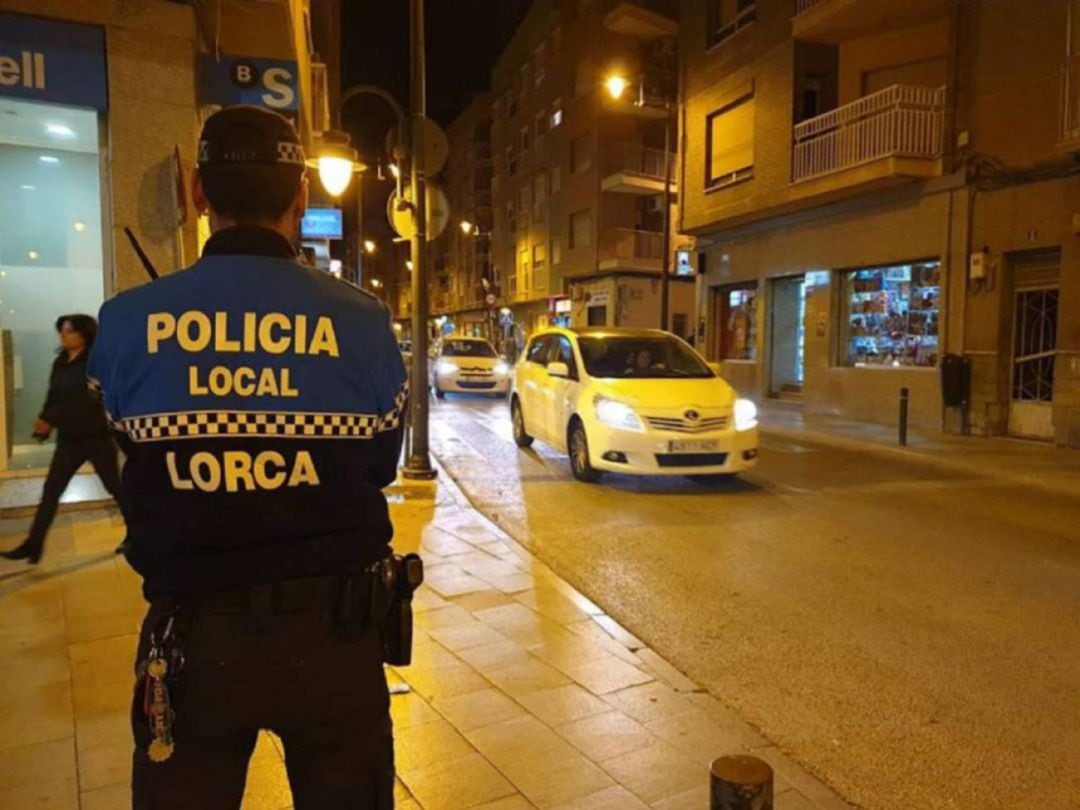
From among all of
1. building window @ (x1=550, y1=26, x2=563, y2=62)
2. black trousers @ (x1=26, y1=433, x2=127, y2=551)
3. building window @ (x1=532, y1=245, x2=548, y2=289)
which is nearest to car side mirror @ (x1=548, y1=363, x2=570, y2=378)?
black trousers @ (x1=26, y1=433, x2=127, y2=551)

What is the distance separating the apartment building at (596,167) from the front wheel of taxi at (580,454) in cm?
1933

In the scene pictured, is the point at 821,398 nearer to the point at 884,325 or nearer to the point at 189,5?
the point at 884,325

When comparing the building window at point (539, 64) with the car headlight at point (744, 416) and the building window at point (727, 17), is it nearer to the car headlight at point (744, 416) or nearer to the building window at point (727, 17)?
the building window at point (727, 17)

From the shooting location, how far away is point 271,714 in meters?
1.63

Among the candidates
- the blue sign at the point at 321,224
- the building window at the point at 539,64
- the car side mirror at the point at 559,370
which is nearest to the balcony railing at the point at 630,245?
the building window at the point at 539,64

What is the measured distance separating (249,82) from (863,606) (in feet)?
23.8

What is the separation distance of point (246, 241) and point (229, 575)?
0.68 m

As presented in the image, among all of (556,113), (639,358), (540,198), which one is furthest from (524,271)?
(639,358)

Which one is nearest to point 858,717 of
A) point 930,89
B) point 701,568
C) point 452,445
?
point 701,568

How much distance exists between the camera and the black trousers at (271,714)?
1.61 m

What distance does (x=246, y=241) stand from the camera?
1736mm

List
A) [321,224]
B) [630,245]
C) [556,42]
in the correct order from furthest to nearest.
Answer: [556,42]
[630,245]
[321,224]

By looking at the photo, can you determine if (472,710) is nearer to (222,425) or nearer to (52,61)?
(222,425)

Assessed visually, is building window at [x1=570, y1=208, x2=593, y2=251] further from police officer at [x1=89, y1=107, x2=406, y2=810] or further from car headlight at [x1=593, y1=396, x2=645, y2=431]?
police officer at [x1=89, y1=107, x2=406, y2=810]
